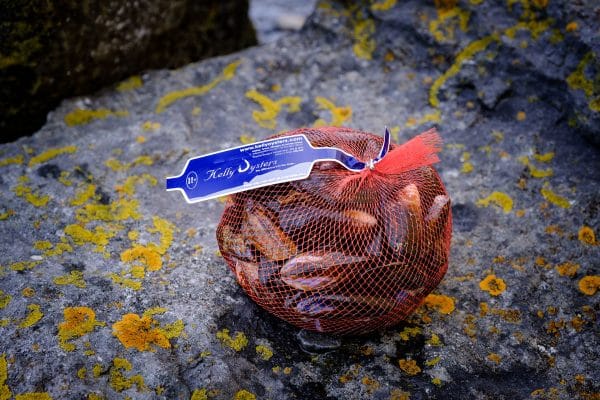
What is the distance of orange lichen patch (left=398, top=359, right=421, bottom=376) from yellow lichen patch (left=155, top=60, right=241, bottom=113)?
5.83 feet

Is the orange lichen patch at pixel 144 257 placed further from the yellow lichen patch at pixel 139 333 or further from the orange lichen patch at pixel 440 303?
the orange lichen patch at pixel 440 303

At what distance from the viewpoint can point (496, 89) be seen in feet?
9.45

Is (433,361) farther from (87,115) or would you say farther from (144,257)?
(87,115)

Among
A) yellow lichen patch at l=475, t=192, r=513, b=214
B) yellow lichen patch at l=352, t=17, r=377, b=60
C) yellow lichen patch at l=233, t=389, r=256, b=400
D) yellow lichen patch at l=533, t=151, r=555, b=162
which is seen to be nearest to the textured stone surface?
yellow lichen patch at l=352, t=17, r=377, b=60

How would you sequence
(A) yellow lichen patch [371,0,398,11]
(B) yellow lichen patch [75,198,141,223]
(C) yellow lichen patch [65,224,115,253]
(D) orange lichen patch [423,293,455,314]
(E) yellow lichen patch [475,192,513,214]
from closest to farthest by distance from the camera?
(D) orange lichen patch [423,293,455,314], (C) yellow lichen patch [65,224,115,253], (B) yellow lichen patch [75,198,141,223], (E) yellow lichen patch [475,192,513,214], (A) yellow lichen patch [371,0,398,11]

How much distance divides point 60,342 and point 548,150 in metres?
2.18

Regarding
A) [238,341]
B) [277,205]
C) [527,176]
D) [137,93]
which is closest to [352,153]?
[277,205]

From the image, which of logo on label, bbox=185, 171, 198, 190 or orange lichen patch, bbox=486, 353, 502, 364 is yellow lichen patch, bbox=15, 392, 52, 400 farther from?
orange lichen patch, bbox=486, 353, 502, 364

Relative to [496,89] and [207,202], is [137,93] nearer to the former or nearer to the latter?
[207,202]

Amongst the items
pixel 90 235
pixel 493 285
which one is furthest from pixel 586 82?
pixel 90 235

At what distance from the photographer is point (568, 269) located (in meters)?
2.27

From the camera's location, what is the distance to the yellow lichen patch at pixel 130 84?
122 inches

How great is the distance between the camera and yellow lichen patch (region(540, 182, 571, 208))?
2500 mm

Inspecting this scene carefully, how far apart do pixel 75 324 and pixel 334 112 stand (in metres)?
1.67
